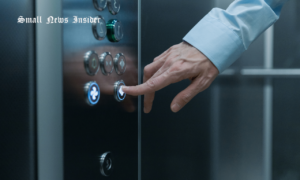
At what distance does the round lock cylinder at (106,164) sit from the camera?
0.45 meters

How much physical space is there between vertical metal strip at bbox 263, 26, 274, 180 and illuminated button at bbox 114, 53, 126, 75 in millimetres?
410

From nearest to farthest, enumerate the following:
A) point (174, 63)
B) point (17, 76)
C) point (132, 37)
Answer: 1. point (17, 76)
2. point (174, 63)
3. point (132, 37)

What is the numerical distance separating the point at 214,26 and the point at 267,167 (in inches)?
18.1

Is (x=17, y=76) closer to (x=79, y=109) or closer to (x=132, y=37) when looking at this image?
(x=79, y=109)

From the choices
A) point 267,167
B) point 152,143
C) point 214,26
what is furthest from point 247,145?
point 214,26

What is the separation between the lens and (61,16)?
13.2 inches

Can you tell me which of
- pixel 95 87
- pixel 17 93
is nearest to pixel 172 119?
pixel 95 87

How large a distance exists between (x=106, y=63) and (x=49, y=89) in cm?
12

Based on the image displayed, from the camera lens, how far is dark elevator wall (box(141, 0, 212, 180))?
2.32ft

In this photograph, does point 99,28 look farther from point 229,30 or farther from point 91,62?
point 229,30

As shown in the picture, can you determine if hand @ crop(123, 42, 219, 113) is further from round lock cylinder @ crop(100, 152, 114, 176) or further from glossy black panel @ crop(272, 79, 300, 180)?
glossy black panel @ crop(272, 79, 300, 180)

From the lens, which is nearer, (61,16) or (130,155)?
(61,16)

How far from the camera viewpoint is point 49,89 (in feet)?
1.10

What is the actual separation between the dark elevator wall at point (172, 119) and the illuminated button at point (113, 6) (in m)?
0.25
